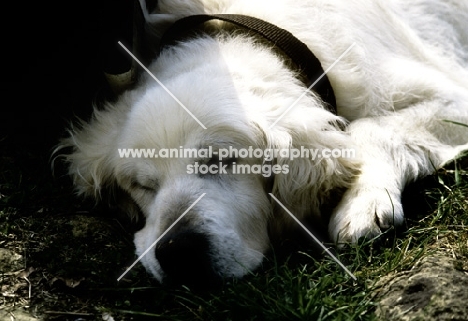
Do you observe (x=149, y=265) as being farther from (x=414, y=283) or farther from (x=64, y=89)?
(x=64, y=89)

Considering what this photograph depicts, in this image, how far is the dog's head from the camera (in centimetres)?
344

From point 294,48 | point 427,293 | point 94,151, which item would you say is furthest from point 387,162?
point 94,151

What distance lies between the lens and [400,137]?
409 cm

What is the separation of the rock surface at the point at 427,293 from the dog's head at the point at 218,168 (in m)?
0.74

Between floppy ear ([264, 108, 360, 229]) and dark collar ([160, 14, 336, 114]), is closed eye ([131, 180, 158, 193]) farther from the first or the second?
dark collar ([160, 14, 336, 114])

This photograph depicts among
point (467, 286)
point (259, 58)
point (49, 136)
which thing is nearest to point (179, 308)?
point (467, 286)

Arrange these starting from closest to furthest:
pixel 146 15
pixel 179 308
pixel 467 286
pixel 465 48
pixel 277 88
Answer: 1. pixel 467 286
2. pixel 179 308
3. pixel 277 88
4. pixel 146 15
5. pixel 465 48

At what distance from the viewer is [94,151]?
4.21 metres

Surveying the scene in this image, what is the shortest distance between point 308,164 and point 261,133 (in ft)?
0.99

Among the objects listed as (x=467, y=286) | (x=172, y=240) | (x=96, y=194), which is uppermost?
(x=467, y=286)

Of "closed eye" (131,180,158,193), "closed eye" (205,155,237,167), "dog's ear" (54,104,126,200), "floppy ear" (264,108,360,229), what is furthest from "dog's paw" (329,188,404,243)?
"dog's ear" (54,104,126,200)

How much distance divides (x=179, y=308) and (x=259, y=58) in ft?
5.01

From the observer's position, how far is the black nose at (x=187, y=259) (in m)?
3.31

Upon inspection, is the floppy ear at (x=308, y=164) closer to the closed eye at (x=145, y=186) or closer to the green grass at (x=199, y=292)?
the green grass at (x=199, y=292)
